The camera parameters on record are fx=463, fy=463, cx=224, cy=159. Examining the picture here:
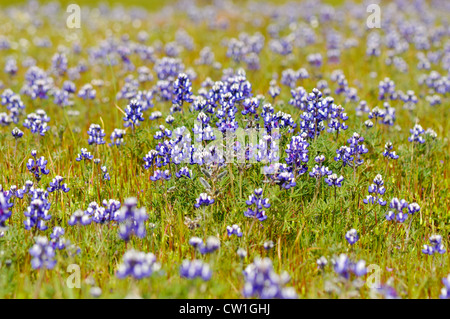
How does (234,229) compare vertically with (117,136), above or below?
below

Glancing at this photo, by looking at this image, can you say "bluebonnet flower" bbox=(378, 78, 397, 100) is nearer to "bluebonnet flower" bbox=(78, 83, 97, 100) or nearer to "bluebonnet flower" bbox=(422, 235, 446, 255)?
"bluebonnet flower" bbox=(422, 235, 446, 255)

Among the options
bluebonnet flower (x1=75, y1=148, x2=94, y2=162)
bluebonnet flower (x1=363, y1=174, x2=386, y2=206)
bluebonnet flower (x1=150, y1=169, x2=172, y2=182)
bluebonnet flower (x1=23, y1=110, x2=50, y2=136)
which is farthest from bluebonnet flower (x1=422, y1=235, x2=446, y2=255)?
bluebonnet flower (x1=23, y1=110, x2=50, y2=136)

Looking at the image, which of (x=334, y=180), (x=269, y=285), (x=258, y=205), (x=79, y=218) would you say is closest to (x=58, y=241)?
(x=79, y=218)

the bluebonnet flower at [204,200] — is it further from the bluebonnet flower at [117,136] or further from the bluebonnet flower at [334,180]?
the bluebonnet flower at [117,136]

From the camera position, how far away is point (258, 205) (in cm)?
385

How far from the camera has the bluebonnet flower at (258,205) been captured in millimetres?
3834

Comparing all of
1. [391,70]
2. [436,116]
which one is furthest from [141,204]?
[391,70]

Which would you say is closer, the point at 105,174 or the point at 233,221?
the point at 233,221

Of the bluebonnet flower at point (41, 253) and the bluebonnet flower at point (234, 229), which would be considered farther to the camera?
the bluebonnet flower at point (234, 229)

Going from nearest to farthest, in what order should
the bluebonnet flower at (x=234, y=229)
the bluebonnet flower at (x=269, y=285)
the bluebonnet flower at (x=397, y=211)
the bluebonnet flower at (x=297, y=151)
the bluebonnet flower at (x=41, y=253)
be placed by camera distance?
1. the bluebonnet flower at (x=269, y=285)
2. the bluebonnet flower at (x=41, y=253)
3. the bluebonnet flower at (x=234, y=229)
4. the bluebonnet flower at (x=397, y=211)
5. the bluebonnet flower at (x=297, y=151)

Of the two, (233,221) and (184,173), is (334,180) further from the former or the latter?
(184,173)

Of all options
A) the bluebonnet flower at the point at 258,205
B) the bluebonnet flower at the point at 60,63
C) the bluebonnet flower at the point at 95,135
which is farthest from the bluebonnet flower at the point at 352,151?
the bluebonnet flower at the point at 60,63

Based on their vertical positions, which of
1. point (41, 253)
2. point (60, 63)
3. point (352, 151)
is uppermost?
point (60, 63)
